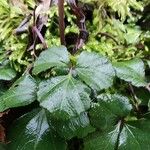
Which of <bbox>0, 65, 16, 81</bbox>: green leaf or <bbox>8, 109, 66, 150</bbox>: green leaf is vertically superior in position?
<bbox>0, 65, 16, 81</bbox>: green leaf

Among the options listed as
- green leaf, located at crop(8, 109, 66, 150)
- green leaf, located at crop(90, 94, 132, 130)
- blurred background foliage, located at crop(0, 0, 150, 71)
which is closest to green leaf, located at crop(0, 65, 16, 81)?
blurred background foliage, located at crop(0, 0, 150, 71)

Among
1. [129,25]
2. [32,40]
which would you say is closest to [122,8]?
[129,25]

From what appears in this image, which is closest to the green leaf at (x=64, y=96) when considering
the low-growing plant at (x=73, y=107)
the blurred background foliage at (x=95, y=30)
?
the low-growing plant at (x=73, y=107)

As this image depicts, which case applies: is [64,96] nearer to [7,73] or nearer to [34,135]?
[34,135]

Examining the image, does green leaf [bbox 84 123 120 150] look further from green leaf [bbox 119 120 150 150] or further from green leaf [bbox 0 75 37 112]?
green leaf [bbox 0 75 37 112]

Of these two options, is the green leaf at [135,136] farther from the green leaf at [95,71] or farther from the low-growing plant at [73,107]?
the green leaf at [95,71]

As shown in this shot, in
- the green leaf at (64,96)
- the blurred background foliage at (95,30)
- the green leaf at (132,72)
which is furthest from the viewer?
the blurred background foliage at (95,30)

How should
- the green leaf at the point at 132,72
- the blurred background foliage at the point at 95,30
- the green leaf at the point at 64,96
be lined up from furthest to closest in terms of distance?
the blurred background foliage at the point at 95,30 → the green leaf at the point at 132,72 → the green leaf at the point at 64,96
